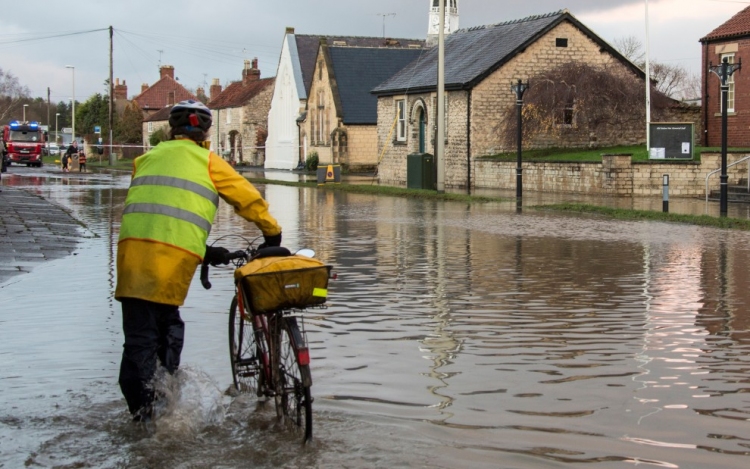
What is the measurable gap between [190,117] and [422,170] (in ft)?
100

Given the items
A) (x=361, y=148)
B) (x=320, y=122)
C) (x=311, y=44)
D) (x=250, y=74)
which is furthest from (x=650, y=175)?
(x=250, y=74)

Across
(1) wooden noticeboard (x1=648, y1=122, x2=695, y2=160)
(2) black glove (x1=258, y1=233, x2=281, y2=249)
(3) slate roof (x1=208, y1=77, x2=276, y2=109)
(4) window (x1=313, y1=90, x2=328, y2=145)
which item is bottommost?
(2) black glove (x1=258, y1=233, x2=281, y2=249)

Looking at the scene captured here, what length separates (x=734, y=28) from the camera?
42.1 meters

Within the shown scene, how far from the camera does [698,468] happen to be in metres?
5.50

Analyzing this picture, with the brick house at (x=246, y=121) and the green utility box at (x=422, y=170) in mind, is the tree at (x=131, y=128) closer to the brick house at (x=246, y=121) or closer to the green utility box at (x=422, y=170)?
the brick house at (x=246, y=121)

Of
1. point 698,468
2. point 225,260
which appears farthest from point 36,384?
point 698,468

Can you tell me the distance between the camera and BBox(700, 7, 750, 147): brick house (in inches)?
1649

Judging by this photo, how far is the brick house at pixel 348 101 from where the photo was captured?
57.9 metres

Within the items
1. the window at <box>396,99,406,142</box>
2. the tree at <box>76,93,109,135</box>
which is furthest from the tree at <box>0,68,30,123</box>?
the window at <box>396,99,406,142</box>

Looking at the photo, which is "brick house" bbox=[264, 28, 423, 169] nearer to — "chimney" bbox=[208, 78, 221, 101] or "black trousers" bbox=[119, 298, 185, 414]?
"chimney" bbox=[208, 78, 221, 101]

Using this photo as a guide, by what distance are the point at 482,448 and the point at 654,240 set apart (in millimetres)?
13112

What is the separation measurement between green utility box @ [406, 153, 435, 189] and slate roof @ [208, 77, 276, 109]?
40.1 metres

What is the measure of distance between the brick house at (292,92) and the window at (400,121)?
15.8 metres

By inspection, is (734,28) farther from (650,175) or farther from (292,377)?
(292,377)
